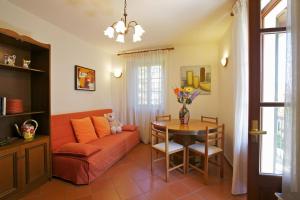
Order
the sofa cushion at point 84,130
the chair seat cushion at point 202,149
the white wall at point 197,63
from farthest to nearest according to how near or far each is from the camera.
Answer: the white wall at point 197,63 → the sofa cushion at point 84,130 → the chair seat cushion at point 202,149

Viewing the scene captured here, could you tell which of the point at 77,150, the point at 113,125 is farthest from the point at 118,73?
the point at 77,150

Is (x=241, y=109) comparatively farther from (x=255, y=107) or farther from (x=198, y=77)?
(x=198, y=77)

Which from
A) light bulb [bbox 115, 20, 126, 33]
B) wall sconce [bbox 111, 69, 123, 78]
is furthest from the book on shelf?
wall sconce [bbox 111, 69, 123, 78]

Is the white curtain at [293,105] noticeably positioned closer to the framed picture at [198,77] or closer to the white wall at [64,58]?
the framed picture at [198,77]

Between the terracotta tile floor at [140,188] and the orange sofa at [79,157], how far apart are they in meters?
0.12

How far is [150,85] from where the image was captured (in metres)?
4.13

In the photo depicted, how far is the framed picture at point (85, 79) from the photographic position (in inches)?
129

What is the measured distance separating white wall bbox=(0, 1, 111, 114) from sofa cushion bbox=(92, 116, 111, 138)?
0.42 metres

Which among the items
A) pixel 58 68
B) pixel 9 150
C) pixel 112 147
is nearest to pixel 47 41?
pixel 58 68

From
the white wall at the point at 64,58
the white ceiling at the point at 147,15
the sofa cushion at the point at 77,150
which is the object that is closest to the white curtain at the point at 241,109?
the white ceiling at the point at 147,15

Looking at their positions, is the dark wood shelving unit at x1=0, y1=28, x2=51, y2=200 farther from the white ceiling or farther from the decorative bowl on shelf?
the white ceiling

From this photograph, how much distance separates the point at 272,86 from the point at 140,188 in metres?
1.90

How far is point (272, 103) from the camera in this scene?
1.19m

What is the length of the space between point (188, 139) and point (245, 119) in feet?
3.17
